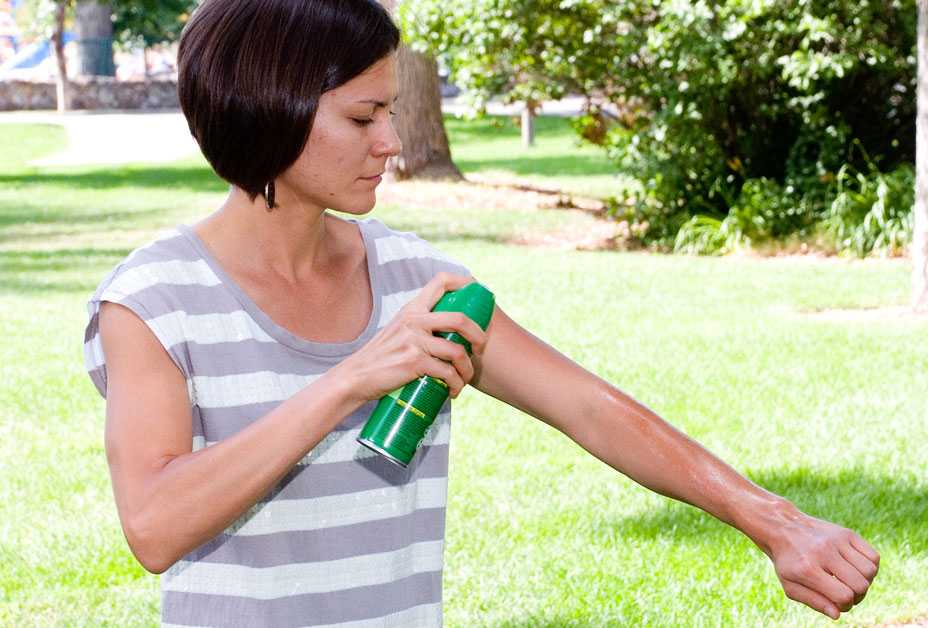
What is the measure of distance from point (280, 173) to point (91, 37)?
47551 millimetres

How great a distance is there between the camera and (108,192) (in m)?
21.0

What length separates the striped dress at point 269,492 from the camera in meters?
2.00

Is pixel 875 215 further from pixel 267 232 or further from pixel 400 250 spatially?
pixel 267 232

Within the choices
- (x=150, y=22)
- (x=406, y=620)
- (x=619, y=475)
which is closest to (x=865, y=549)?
(x=406, y=620)

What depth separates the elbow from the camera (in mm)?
1836

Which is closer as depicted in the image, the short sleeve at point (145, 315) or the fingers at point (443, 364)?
the fingers at point (443, 364)

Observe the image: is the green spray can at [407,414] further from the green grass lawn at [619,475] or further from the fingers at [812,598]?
the green grass lawn at [619,475]

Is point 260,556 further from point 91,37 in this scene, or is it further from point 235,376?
point 91,37

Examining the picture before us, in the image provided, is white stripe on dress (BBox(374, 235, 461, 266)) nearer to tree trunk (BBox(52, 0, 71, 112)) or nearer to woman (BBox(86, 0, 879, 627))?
woman (BBox(86, 0, 879, 627))

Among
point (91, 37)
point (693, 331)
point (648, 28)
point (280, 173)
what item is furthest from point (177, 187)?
point (91, 37)

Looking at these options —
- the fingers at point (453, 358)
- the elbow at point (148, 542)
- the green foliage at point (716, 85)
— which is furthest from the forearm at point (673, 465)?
the green foliage at point (716, 85)

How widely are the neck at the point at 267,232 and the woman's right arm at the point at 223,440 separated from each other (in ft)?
0.96

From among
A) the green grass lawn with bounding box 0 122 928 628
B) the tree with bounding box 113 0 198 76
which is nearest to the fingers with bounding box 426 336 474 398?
the green grass lawn with bounding box 0 122 928 628

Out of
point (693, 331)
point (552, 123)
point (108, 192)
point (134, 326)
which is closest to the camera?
point (134, 326)
